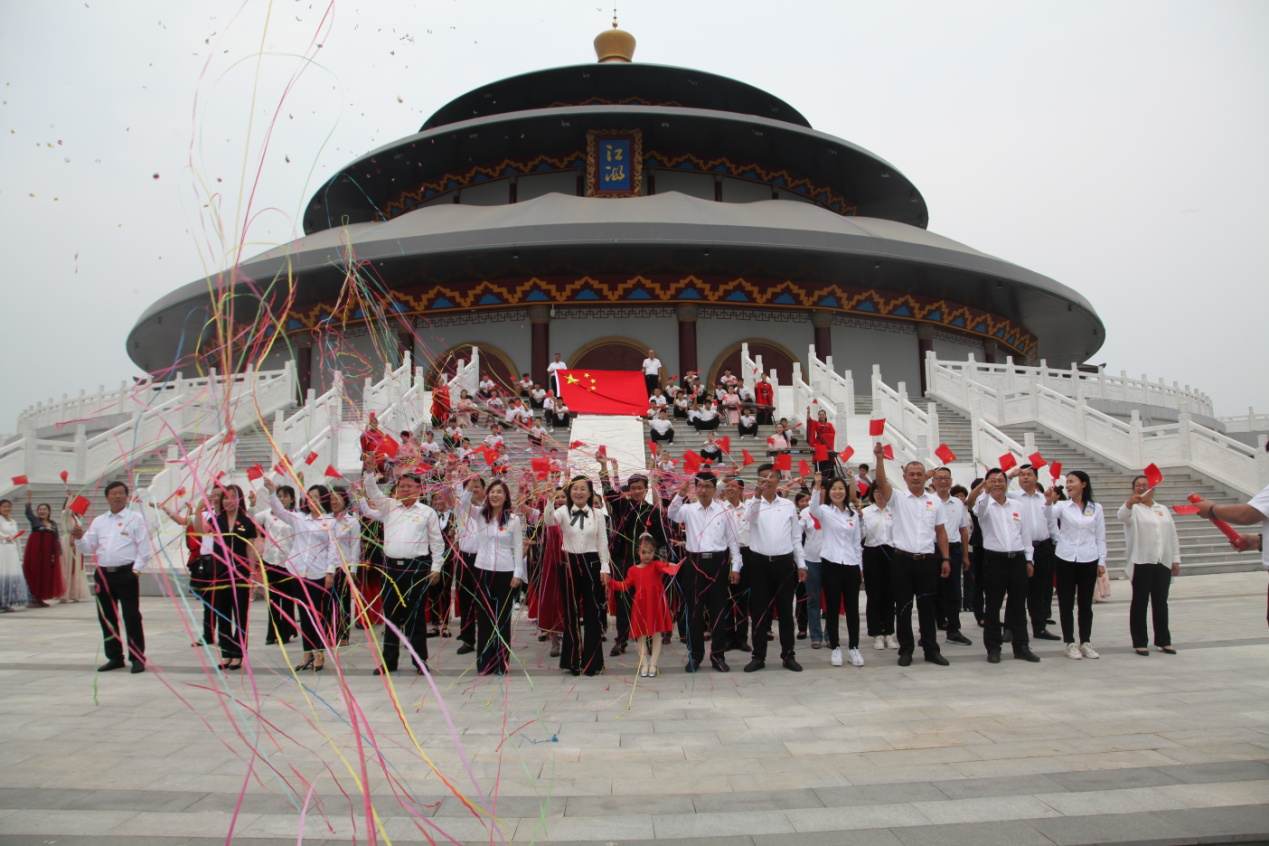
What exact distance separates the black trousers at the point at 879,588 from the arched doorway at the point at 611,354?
17.1m

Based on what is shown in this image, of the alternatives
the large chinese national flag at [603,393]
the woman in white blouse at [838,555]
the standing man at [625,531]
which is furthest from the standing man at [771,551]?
the large chinese national flag at [603,393]

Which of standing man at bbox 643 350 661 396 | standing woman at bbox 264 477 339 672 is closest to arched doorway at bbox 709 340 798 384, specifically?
standing man at bbox 643 350 661 396

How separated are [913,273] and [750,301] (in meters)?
5.26

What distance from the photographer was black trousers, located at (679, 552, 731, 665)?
23.5 feet

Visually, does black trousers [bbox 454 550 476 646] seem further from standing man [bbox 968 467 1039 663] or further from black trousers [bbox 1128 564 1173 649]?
black trousers [bbox 1128 564 1173 649]

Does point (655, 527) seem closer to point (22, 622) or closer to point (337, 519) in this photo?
point (337, 519)

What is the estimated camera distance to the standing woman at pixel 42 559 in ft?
39.4

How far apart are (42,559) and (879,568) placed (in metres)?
11.6

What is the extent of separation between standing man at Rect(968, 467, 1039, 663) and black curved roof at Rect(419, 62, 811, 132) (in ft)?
86.2

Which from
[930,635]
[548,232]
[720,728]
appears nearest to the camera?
[720,728]

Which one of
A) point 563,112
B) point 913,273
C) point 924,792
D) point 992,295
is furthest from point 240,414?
point 992,295

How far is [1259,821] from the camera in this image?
3.51 metres

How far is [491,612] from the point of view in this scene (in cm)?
692

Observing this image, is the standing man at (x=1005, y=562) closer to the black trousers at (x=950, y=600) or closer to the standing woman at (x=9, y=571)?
the black trousers at (x=950, y=600)
